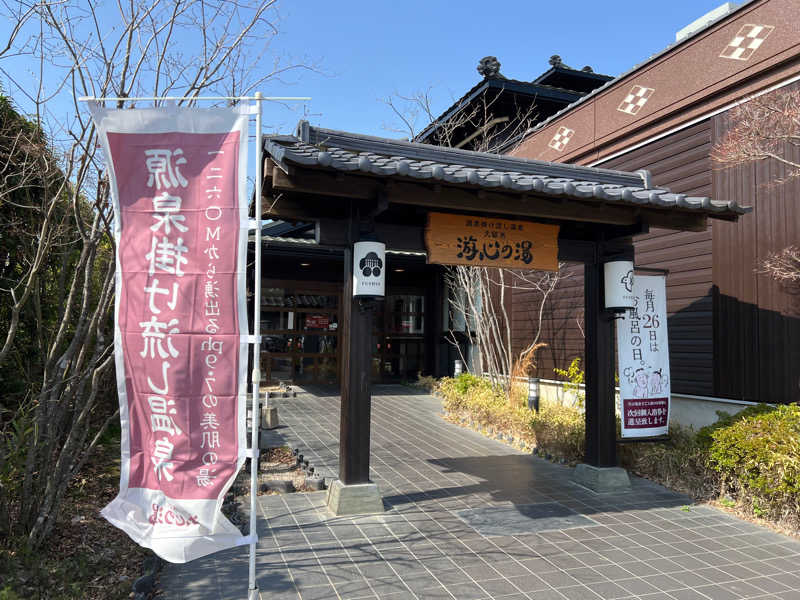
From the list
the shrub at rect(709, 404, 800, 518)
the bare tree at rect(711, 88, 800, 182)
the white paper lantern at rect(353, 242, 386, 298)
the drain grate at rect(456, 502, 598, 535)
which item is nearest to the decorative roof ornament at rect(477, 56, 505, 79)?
the bare tree at rect(711, 88, 800, 182)

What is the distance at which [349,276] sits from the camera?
581 cm

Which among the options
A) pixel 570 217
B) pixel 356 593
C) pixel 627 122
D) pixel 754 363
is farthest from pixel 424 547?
pixel 627 122

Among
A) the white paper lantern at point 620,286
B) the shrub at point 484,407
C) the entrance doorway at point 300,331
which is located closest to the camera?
the white paper lantern at point 620,286

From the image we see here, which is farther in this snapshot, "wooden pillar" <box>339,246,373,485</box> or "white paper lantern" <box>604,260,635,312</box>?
"white paper lantern" <box>604,260,635,312</box>

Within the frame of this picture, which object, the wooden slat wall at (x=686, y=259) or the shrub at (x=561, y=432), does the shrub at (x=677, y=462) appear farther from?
the wooden slat wall at (x=686, y=259)

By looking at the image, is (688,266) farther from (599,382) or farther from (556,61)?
(556,61)

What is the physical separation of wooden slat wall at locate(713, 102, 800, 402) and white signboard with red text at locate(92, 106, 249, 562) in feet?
21.4

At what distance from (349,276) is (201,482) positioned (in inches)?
112

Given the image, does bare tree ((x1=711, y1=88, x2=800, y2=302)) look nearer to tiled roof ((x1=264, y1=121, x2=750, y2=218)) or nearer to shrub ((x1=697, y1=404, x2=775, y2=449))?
tiled roof ((x1=264, y1=121, x2=750, y2=218))

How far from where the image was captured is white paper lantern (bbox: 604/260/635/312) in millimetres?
6550

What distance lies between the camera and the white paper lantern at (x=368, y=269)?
5613 mm

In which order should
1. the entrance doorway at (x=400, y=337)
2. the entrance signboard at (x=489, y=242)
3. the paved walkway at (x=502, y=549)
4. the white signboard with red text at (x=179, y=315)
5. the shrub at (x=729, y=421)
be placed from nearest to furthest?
1. the white signboard with red text at (x=179, y=315)
2. the paved walkway at (x=502, y=549)
3. the entrance signboard at (x=489, y=242)
4. the shrub at (x=729, y=421)
5. the entrance doorway at (x=400, y=337)

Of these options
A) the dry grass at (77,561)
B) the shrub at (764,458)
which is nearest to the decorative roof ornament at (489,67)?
the shrub at (764,458)

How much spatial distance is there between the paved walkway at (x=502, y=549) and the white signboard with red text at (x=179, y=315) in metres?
1.02
